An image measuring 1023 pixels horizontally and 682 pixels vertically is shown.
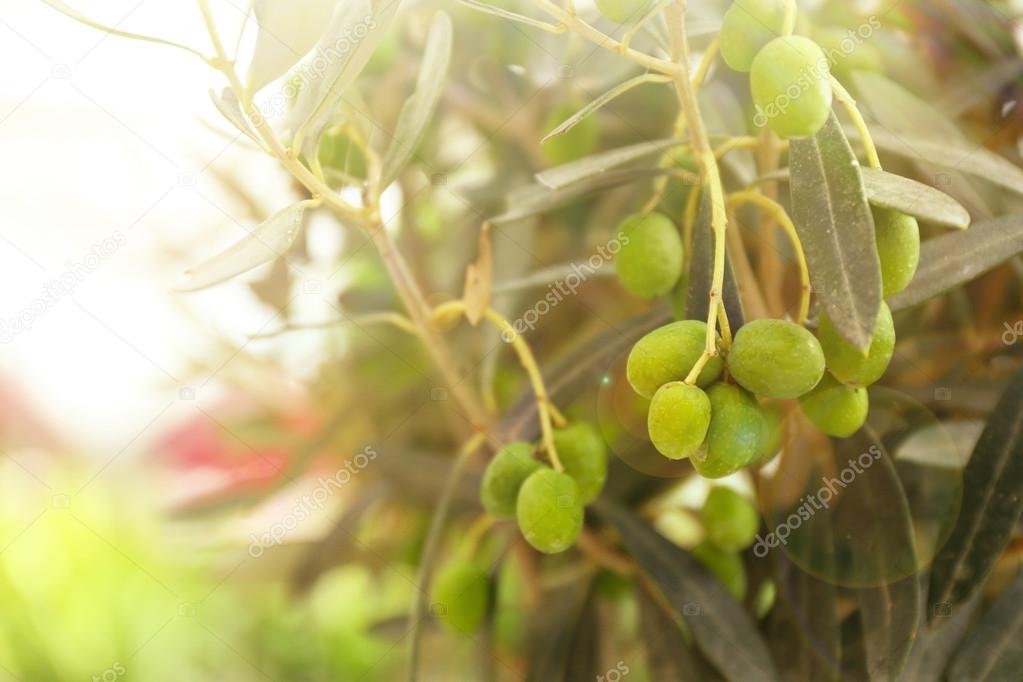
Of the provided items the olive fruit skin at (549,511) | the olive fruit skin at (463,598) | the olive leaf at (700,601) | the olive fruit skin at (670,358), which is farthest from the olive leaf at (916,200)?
the olive fruit skin at (463,598)

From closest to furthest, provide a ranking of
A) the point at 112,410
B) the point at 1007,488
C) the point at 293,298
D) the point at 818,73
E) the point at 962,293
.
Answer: the point at 818,73 < the point at 1007,488 < the point at 962,293 < the point at 293,298 < the point at 112,410

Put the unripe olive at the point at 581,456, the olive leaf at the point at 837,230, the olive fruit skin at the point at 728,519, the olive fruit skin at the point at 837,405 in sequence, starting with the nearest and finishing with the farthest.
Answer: the olive leaf at the point at 837,230, the olive fruit skin at the point at 837,405, the unripe olive at the point at 581,456, the olive fruit skin at the point at 728,519

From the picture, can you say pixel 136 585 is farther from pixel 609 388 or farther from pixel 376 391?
pixel 609 388

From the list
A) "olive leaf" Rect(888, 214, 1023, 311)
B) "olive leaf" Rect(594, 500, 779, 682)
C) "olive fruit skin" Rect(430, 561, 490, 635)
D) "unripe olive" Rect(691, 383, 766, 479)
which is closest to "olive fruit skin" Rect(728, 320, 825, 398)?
"unripe olive" Rect(691, 383, 766, 479)

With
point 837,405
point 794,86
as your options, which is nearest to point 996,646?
point 837,405

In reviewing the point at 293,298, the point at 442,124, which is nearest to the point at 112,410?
the point at 293,298

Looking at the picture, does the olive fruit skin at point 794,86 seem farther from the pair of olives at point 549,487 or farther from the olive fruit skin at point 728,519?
the olive fruit skin at point 728,519
